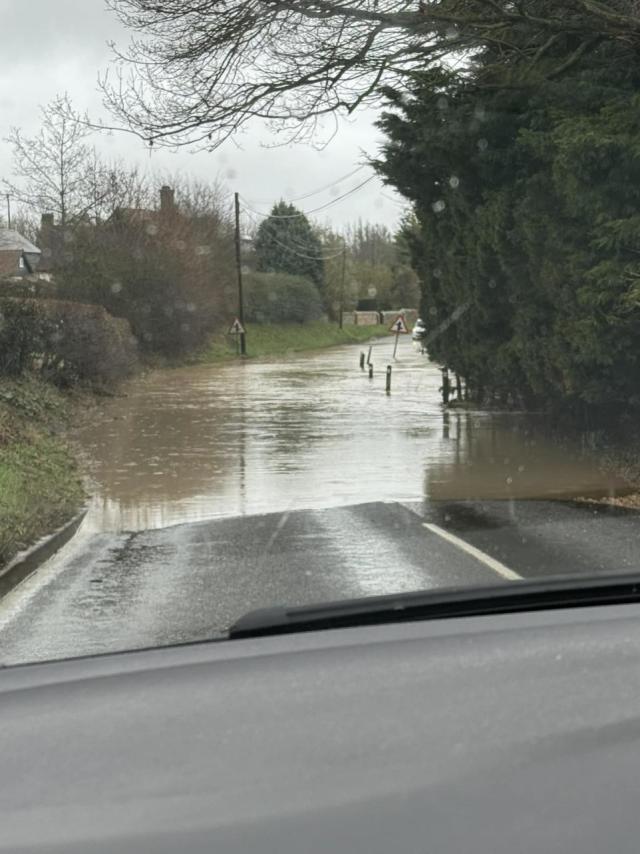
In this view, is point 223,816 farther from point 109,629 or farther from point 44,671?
point 109,629

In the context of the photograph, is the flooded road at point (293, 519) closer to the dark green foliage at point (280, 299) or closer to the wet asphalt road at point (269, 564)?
the wet asphalt road at point (269, 564)

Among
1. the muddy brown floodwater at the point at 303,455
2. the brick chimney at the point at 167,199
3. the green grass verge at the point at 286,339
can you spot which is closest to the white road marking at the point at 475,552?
the muddy brown floodwater at the point at 303,455

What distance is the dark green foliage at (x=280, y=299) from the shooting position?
71938 mm

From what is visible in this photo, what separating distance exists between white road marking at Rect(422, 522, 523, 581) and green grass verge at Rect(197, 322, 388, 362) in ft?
133

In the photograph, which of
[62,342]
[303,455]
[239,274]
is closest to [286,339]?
[239,274]

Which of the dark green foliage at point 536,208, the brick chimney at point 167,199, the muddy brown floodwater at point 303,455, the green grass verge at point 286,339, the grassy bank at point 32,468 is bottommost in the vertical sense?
the muddy brown floodwater at point 303,455

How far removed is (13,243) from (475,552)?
60.7 metres

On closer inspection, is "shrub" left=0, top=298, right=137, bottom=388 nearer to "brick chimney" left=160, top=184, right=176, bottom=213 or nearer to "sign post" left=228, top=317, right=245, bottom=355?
"sign post" left=228, top=317, right=245, bottom=355

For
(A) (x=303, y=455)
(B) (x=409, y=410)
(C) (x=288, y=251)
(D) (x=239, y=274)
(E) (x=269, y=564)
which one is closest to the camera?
(E) (x=269, y=564)

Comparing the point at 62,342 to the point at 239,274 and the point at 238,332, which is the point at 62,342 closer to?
the point at 238,332

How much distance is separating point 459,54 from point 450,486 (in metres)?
5.94

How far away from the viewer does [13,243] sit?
66562 millimetres

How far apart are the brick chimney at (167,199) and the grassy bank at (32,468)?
35.1 meters

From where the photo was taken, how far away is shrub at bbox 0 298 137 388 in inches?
945
